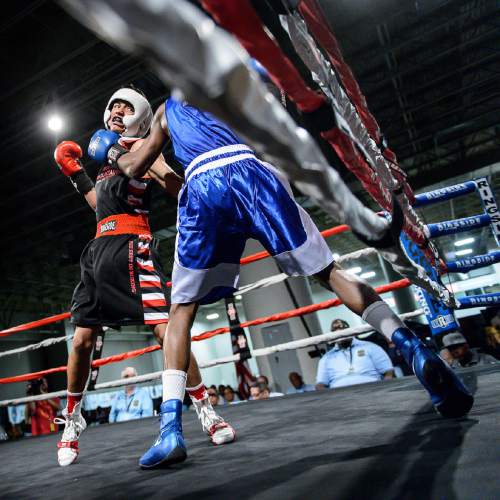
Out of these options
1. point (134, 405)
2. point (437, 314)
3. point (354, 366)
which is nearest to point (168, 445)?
point (437, 314)

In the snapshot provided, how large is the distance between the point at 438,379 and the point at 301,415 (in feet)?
2.70

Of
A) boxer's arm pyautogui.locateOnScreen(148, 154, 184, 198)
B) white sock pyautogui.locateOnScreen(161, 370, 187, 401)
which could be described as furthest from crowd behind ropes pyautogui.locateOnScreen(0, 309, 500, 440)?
boxer's arm pyautogui.locateOnScreen(148, 154, 184, 198)

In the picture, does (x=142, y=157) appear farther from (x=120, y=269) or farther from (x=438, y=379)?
(x=438, y=379)

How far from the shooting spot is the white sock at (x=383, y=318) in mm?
1094

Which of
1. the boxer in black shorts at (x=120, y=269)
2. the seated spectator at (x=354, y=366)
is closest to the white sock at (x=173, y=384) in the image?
the boxer in black shorts at (x=120, y=269)

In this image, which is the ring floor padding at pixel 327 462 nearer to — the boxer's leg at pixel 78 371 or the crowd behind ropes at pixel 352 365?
the boxer's leg at pixel 78 371

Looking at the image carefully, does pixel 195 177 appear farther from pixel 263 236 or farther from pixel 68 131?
pixel 68 131

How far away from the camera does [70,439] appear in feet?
5.08

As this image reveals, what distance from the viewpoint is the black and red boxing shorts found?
1.65 metres

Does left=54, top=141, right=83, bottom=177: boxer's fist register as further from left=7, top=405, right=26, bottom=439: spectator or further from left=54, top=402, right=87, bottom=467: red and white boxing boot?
left=7, top=405, right=26, bottom=439: spectator

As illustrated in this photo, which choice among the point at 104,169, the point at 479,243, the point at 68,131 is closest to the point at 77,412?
the point at 104,169

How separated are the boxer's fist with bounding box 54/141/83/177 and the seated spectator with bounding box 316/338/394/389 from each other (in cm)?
222

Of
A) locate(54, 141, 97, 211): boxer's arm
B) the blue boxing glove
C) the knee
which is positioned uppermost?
locate(54, 141, 97, 211): boxer's arm

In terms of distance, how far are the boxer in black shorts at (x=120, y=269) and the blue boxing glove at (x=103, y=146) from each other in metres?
0.34
